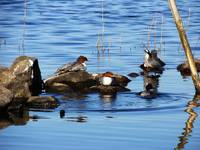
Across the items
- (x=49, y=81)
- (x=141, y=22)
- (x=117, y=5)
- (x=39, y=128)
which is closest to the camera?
(x=39, y=128)

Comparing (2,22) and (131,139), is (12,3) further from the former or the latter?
(131,139)

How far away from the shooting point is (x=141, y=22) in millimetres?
33406

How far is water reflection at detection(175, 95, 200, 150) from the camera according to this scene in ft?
39.4

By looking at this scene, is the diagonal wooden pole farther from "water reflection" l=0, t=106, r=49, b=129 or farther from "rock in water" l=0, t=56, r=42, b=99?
"water reflection" l=0, t=106, r=49, b=129

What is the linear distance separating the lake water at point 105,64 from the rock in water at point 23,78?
0.79 m

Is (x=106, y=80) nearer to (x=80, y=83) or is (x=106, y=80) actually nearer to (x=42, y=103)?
(x=80, y=83)

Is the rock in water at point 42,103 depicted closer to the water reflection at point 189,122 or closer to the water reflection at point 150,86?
the water reflection at point 150,86

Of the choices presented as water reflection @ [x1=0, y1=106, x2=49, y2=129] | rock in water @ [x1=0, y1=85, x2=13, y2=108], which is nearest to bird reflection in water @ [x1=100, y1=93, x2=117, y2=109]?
water reflection @ [x1=0, y1=106, x2=49, y2=129]

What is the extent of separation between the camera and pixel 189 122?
13.8 m

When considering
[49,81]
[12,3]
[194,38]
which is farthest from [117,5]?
[49,81]

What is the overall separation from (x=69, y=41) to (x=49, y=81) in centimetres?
890

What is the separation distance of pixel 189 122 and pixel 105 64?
8371 millimetres

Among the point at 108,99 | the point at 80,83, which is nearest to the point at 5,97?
the point at 108,99

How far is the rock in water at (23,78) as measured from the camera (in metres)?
16.4
